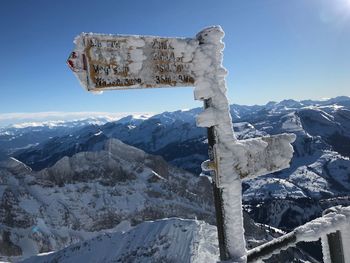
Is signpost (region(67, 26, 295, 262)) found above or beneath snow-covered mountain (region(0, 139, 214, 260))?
above

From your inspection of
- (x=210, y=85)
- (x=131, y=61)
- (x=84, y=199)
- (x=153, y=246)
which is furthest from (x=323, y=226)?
(x=84, y=199)

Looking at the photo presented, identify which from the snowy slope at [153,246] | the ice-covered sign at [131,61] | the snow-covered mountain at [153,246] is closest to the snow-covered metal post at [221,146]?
the ice-covered sign at [131,61]

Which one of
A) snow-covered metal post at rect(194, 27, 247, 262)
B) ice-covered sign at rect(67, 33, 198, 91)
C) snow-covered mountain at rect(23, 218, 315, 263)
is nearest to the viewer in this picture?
ice-covered sign at rect(67, 33, 198, 91)

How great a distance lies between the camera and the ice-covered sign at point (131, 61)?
3.12 m

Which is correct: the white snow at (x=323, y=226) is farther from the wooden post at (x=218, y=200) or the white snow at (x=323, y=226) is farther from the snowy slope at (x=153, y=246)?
the snowy slope at (x=153, y=246)

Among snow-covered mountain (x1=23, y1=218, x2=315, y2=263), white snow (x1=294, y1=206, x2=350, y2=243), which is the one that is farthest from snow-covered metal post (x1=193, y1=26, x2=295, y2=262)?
snow-covered mountain (x1=23, y1=218, x2=315, y2=263)

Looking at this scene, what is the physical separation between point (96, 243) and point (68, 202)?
121ft

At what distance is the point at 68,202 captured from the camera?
8494cm

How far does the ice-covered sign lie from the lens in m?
3.12

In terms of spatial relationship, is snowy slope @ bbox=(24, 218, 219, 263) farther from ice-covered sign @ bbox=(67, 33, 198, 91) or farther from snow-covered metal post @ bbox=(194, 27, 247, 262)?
ice-covered sign @ bbox=(67, 33, 198, 91)

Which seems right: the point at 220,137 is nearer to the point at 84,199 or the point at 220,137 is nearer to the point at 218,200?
the point at 218,200

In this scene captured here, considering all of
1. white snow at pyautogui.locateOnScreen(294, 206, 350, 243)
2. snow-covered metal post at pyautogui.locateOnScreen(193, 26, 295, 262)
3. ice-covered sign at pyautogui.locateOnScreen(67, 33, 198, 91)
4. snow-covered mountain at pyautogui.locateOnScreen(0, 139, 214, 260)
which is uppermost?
ice-covered sign at pyautogui.locateOnScreen(67, 33, 198, 91)

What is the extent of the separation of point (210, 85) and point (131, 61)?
71 cm

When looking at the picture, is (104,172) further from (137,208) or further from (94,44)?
(94,44)
